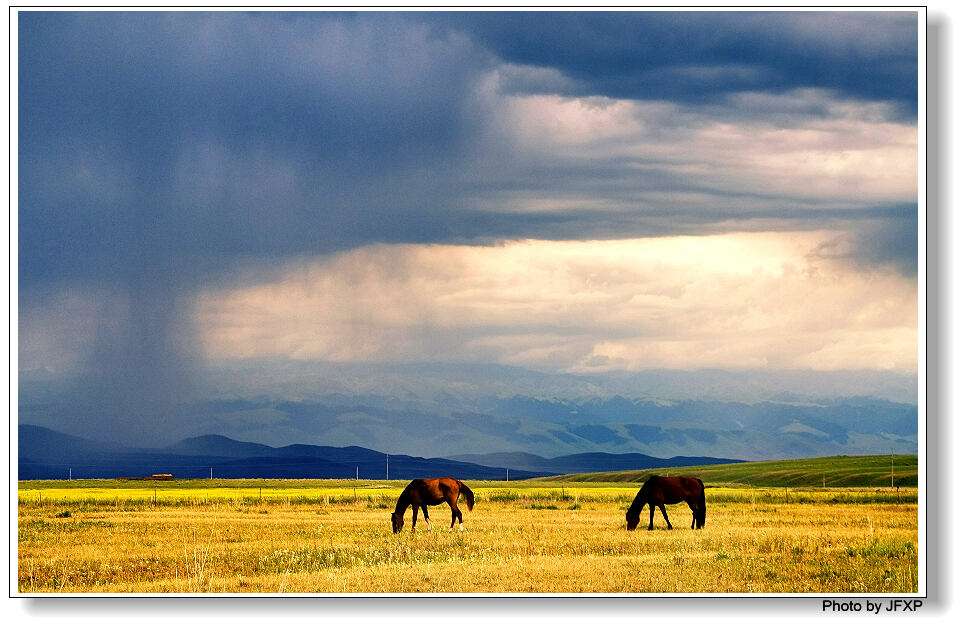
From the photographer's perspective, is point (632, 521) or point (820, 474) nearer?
point (632, 521)

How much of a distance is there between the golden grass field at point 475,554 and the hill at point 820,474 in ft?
196

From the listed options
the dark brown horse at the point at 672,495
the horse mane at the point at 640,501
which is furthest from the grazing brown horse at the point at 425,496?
the dark brown horse at the point at 672,495

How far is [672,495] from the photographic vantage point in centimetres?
3275

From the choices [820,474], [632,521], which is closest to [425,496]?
[632,521]

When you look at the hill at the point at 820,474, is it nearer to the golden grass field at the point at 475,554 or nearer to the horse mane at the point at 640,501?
the horse mane at the point at 640,501

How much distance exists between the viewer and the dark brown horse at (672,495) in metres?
32.1

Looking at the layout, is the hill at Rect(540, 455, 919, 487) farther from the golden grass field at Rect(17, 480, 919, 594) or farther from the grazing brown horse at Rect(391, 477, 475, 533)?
the grazing brown horse at Rect(391, 477, 475, 533)

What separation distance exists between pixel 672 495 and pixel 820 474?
→ 89.7m

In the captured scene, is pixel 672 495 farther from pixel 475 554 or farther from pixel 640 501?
pixel 475 554

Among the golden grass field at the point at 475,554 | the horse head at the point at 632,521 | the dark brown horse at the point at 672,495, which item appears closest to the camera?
the golden grass field at the point at 475,554
